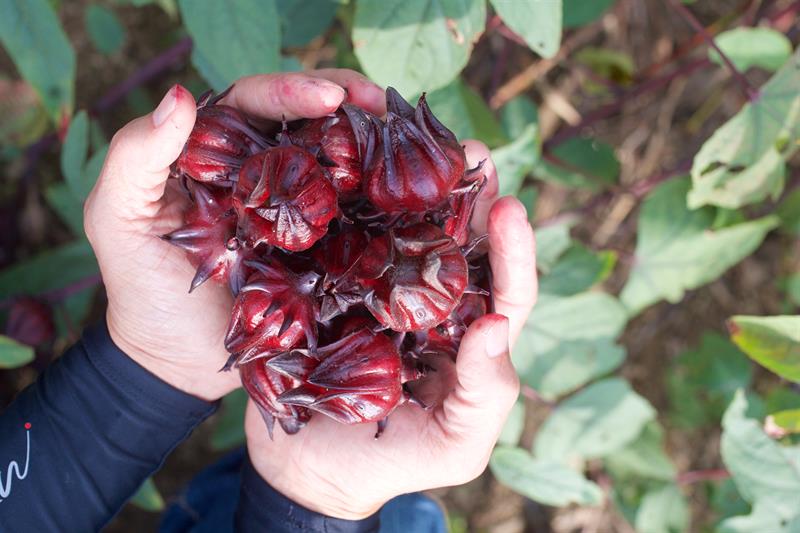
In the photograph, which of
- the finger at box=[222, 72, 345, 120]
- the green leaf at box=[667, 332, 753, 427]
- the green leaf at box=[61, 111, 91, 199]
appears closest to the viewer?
the finger at box=[222, 72, 345, 120]

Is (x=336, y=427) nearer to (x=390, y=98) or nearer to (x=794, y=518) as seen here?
(x=390, y=98)

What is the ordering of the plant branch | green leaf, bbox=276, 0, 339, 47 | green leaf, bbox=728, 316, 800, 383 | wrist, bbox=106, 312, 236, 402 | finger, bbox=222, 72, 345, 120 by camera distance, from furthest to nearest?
the plant branch
green leaf, bbox=276, 0, 339, 47
wrist, bbox=106, 312, 236, 402
green leaf, bbox=728, 316, 800, 383
finger, bbox=222, 72, 345, 120

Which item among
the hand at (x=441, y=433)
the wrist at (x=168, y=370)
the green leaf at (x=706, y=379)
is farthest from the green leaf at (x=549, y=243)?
the green leaf at (x=706, y=379)

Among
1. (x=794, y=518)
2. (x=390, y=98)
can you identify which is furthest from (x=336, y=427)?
(x=794, y=518)

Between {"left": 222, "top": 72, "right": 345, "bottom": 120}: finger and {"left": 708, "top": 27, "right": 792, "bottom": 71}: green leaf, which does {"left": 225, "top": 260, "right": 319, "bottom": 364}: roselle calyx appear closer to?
{"left": 222, "top": 72, "right": 345, "bottom": 120}: finger

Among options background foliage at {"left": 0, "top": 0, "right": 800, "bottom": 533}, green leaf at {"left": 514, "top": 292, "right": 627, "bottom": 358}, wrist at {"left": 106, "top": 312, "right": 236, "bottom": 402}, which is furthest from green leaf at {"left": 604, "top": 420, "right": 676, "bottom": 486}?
wrist at {"left": 106, "top": 312, "right": 236, "bottom": 402}

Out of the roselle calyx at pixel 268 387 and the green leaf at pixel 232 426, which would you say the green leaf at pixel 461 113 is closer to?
the roselle calyx at pixel 268 387

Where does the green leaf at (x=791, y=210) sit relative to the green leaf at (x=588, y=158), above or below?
below
